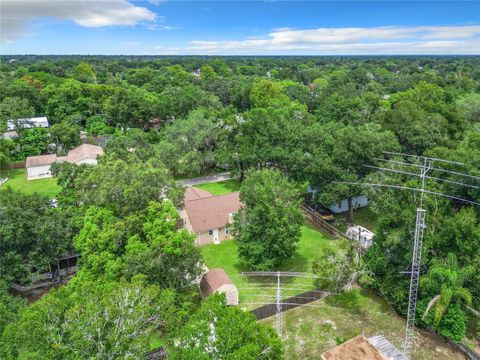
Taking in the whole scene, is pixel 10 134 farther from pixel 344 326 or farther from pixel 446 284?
pixel 446 284

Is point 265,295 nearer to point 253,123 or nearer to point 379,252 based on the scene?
point 379,252

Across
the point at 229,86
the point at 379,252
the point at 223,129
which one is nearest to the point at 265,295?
the point at 379,252

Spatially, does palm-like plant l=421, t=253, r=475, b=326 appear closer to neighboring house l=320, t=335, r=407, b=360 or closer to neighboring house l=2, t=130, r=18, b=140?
neighboring house l=320, t=335, r=407, b=360

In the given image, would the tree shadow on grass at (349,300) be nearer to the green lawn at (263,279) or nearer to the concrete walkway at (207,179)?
the green lawn at (263,279)

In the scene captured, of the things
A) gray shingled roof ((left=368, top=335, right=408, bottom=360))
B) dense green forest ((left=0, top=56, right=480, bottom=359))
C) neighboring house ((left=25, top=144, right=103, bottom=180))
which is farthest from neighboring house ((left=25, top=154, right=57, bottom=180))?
gray shingled roof ((left=368, top=335, right=408, bottom=360))

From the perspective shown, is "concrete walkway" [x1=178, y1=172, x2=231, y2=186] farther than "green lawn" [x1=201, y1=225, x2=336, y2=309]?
Yes

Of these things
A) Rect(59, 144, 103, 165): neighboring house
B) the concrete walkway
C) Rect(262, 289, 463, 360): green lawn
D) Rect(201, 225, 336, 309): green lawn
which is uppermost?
Rect(59, 144, 103, 165): neighboring house

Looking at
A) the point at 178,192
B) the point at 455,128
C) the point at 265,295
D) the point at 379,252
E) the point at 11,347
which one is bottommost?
the point at 265,295
